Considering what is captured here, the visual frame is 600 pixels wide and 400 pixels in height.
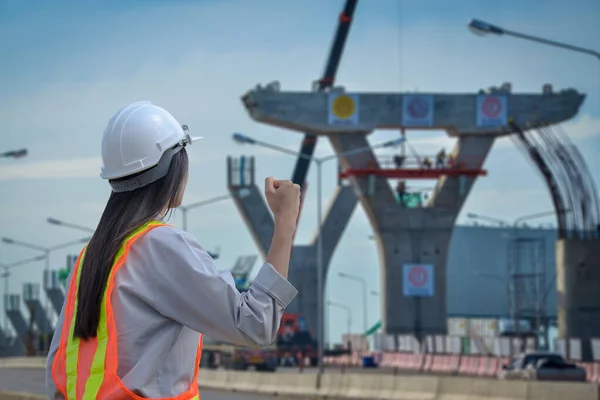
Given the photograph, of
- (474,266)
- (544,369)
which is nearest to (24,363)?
(544,369)

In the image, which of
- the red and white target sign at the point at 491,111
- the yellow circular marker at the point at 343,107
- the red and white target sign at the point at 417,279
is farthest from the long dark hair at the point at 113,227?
the red and white target sign at the point at 417,279

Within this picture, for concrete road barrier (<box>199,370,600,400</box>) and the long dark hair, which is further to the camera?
concrete road barrier (<box>199,370,600,400</box>)

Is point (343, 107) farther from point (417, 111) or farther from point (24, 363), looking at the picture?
point (24, 363)

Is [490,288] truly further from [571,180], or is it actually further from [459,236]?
[571,180]

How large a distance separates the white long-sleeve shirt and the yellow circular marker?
220ft

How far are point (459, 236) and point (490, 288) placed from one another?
5692 millimetres

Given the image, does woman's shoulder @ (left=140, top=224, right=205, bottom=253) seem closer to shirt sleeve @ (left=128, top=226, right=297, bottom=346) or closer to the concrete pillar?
shirt sleeve @ (left=128, top=226, right=297, bottom=346)

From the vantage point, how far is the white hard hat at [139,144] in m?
3.69

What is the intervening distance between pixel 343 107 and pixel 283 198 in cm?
6730

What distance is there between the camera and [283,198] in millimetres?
3637

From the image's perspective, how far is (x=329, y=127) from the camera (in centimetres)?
7000

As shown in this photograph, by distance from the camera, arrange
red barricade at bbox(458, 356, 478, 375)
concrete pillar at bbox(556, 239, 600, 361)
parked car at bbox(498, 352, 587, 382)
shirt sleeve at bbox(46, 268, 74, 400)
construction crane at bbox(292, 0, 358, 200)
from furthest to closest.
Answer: construction crane at bbox(292, 0, 358, 200)
concrete pillar at bbox(556, 239, 600, 361)
red barricade at bbox(458, 356, 478, 375)
parked car at bbox(498, 352, 587, 382)
shirt sleeve at bbox(46, 268, 74, 400)

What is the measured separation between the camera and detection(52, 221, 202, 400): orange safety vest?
3383 mm

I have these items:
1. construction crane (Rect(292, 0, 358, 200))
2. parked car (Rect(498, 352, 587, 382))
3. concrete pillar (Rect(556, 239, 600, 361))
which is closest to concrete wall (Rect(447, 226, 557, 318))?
construction crane (Rect(292, 0, 358, 200))
